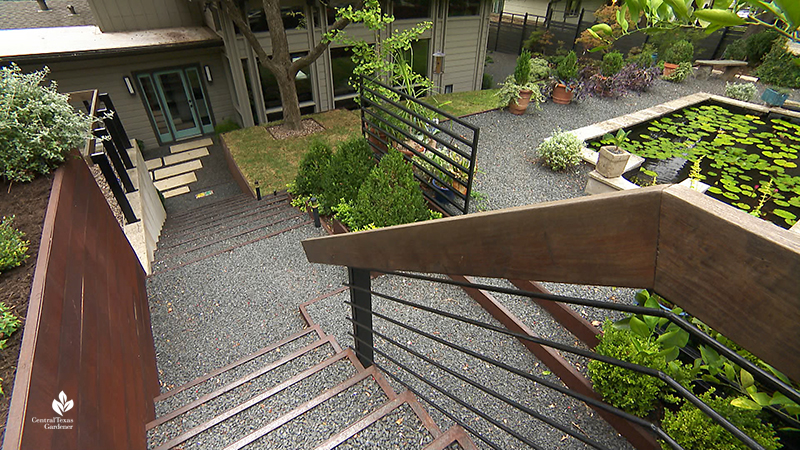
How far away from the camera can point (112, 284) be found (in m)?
2.80

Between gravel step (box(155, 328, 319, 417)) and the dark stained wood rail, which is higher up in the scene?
the dark stained wood rail

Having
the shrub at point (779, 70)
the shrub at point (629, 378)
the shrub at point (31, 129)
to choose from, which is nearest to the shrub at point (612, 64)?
the shrub at point (779, 70)

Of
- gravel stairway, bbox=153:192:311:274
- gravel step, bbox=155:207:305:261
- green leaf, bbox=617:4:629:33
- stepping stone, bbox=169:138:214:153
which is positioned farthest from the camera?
stepping stone, bbox=169:138:214:153

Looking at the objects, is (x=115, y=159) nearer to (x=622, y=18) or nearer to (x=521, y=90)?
(x=622, y=18)

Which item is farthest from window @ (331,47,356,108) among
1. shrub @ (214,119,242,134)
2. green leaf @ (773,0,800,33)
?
green leaf @ (773,0,800,33)

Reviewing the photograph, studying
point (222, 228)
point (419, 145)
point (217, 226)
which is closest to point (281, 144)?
point (217, 226)

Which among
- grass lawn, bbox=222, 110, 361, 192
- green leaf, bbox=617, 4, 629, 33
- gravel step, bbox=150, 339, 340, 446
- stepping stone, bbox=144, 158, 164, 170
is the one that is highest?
green leaf, bbox=617, 4, 629, 33

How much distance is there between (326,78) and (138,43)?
169 inches

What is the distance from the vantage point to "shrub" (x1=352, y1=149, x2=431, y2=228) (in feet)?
13.2

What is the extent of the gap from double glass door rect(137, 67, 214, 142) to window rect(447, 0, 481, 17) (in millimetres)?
7372

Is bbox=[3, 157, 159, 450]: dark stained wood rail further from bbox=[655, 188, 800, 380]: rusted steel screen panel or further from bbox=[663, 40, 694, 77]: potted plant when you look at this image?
bbox=[663, 40, 694, 77]: potted plant

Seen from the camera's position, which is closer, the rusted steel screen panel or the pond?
the rusted steel screen panel

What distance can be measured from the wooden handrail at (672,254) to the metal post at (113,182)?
5348 millimetres

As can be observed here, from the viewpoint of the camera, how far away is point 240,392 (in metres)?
2.70
